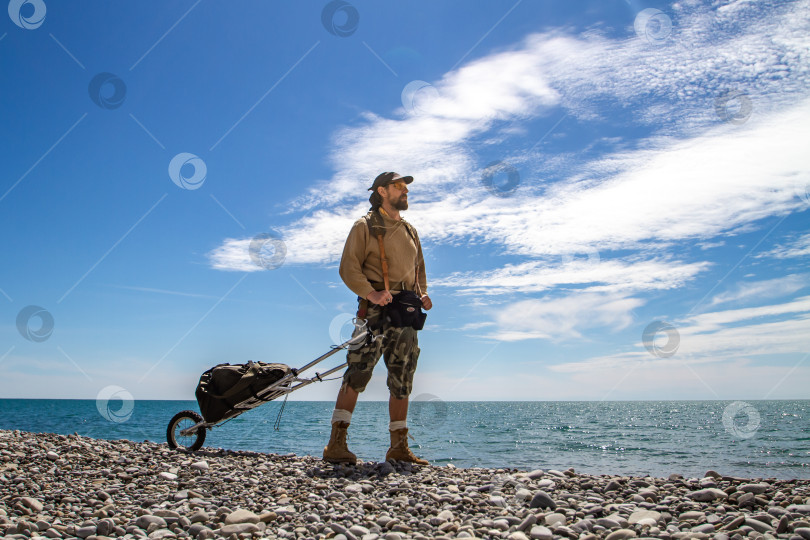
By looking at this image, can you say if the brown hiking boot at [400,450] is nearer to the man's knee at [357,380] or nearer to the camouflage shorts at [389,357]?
the camouflage shorts at [389,357]

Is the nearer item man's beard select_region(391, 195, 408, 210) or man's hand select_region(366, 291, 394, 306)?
man's hand select_region(366, 291, 394, 306)

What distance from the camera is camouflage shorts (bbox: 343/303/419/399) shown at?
5402 mm

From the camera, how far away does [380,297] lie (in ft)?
17.3

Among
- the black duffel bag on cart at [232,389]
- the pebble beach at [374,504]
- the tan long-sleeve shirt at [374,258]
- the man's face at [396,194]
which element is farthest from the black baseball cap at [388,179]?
the pebble beach at [374,504]

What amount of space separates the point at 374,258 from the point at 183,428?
3.12 metres

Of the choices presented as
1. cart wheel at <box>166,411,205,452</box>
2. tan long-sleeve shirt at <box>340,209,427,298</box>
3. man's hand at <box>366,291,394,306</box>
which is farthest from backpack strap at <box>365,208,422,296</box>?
cart wheel at <box>166,411,205,452</box>

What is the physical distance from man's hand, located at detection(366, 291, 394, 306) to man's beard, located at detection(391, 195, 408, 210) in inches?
41.1

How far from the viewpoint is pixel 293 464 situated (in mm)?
5574

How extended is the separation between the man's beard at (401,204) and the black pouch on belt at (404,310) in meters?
0.95

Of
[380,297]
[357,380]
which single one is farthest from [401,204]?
[357,380]

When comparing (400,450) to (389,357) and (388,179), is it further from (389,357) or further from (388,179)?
(388,179)

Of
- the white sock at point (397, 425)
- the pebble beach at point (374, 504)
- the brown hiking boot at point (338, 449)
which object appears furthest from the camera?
the white sock at point (397, 425)

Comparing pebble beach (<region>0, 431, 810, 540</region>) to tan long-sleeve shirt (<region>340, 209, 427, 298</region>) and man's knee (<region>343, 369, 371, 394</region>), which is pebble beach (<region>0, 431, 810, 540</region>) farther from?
tan long-sleeve shirt (<region>340, 209, 427, 298</region>)

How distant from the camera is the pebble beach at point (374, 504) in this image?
10.5 feet
